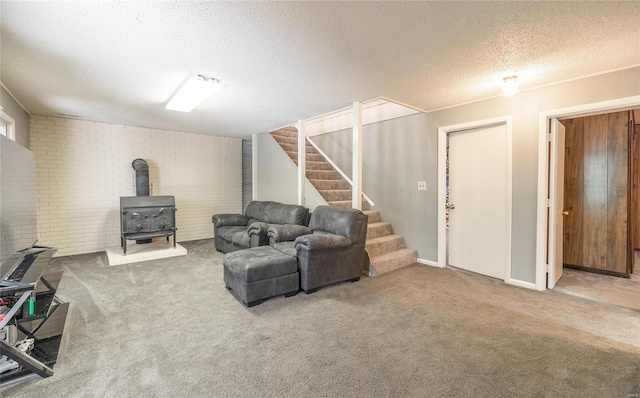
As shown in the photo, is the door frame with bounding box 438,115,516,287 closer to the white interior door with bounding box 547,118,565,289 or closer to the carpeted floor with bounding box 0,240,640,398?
the white interior door with bounding box 547,118,565,289

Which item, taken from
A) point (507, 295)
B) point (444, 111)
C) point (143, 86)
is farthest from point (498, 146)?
point (143, 86)

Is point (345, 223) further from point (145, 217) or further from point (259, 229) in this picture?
point (145, 217)

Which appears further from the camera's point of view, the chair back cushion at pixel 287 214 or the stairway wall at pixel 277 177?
the stairway wall at pixel 277 177

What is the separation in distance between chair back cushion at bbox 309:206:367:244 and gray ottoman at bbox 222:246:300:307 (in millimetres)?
739

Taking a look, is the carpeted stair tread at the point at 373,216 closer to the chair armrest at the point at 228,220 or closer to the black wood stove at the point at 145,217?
the chair armrest at the point at 228,220

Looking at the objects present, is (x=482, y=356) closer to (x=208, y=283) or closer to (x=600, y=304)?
(x=600, y=304)

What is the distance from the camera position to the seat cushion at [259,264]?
278 cm

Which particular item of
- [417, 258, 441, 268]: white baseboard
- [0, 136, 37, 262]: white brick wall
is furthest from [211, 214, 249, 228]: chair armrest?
[417, 258, 441, 268]: white baseboard

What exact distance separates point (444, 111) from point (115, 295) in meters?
4.66

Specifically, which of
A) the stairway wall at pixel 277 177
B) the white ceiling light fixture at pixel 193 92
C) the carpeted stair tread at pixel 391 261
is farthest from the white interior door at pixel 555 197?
the white ceiling light fixture at pixel 193 92

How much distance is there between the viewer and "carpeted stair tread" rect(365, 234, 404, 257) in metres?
3.98

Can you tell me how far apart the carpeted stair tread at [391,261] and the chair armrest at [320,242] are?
2.21ft

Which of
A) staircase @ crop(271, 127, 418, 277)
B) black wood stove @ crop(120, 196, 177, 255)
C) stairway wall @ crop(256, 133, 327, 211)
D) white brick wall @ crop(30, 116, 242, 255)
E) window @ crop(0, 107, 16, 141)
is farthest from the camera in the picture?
stairway wall @ crop(256, 133, 327, 211)

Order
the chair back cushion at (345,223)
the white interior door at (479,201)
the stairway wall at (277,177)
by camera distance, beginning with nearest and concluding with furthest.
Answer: the chair back cushion at (345,223) < the white interior door at (479,201) < the stairway wall at (277,177)
